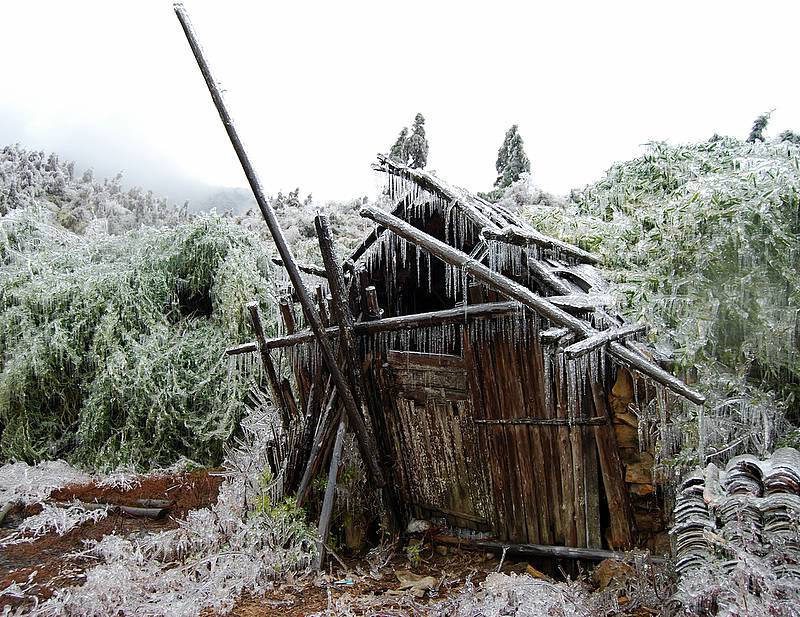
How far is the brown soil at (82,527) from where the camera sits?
18.2 ft

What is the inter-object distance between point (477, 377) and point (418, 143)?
1398cm

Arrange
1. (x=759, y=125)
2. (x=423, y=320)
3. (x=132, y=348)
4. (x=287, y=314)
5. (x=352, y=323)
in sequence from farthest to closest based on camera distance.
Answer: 1. (x=132, y=348)
2. (x=759, y=125)
3. (x=287, y=314)
4. (x=352, y=323)
5. (x=423, y=320)

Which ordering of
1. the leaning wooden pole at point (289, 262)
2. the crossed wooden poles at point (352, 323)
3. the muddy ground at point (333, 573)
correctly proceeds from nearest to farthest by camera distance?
the crossed wooden poles at point (352, 323) → the muddy ground at point (333, 573) → the leaning wooden pole at point (289, 262)

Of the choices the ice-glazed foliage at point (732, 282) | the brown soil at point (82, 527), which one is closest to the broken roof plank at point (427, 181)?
the ice-glazed foliage at point (732, 282)

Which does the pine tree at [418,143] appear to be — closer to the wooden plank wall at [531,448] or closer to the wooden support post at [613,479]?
the wooden plank wall at [531,448]

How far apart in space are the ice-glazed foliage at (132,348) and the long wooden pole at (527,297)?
5.06 meters

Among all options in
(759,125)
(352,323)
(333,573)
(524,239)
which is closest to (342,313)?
(352,323)

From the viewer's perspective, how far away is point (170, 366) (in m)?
9.68

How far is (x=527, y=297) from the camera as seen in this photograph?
14.7ft

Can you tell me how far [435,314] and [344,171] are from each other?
66.4ft

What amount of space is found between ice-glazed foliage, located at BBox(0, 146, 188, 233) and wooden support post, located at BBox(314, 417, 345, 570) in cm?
1302

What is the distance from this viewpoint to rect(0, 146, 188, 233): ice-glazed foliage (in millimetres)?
17359

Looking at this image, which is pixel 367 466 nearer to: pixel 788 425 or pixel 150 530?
pixel 150 530

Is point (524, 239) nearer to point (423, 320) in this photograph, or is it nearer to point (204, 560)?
point (423, 320)
